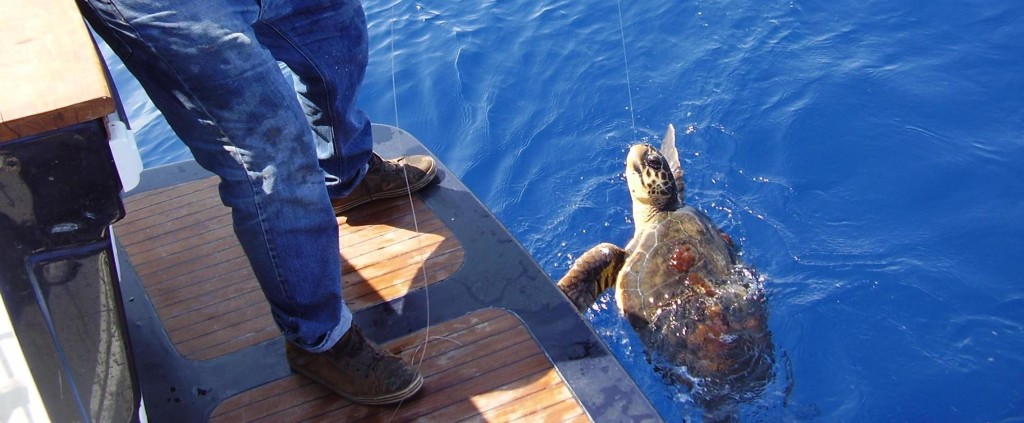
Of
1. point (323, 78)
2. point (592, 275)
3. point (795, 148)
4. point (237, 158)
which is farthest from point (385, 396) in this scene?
point (795, 148)

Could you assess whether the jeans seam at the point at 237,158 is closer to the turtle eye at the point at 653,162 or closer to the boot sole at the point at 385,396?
the boot sole at the point at 385,396

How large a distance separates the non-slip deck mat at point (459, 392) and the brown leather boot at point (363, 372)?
0.08 metres

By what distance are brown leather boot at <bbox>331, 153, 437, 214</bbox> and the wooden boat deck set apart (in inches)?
2.2

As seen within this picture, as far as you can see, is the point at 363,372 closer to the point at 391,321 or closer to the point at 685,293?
the point at 391,321

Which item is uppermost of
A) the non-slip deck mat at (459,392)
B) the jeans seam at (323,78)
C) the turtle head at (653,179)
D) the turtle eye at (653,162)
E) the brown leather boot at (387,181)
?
the jeans seam at (323,78)

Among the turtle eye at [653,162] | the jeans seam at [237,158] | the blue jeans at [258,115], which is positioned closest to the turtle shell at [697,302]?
the turtle eye at [653,162]

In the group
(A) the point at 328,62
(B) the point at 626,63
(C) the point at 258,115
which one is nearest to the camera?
(C) the point at 258,115

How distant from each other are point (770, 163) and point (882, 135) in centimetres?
82

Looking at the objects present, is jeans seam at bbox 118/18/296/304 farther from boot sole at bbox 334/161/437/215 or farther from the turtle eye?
the turtle eye

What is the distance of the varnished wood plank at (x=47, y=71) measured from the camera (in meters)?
1.83

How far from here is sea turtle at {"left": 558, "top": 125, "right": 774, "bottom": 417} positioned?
4.17m

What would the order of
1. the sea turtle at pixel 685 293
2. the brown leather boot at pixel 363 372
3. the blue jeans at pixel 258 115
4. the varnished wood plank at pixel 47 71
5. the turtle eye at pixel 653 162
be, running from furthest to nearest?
the turtle eye at pixel 653 162
the sea turtle at pixel 685 293
the brown leather boot at pixel 363 372
the blue jeans at pixel 258 115
the varnished wood plank at pixel 47 71

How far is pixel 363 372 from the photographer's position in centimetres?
284

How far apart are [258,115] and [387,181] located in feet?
5.29
